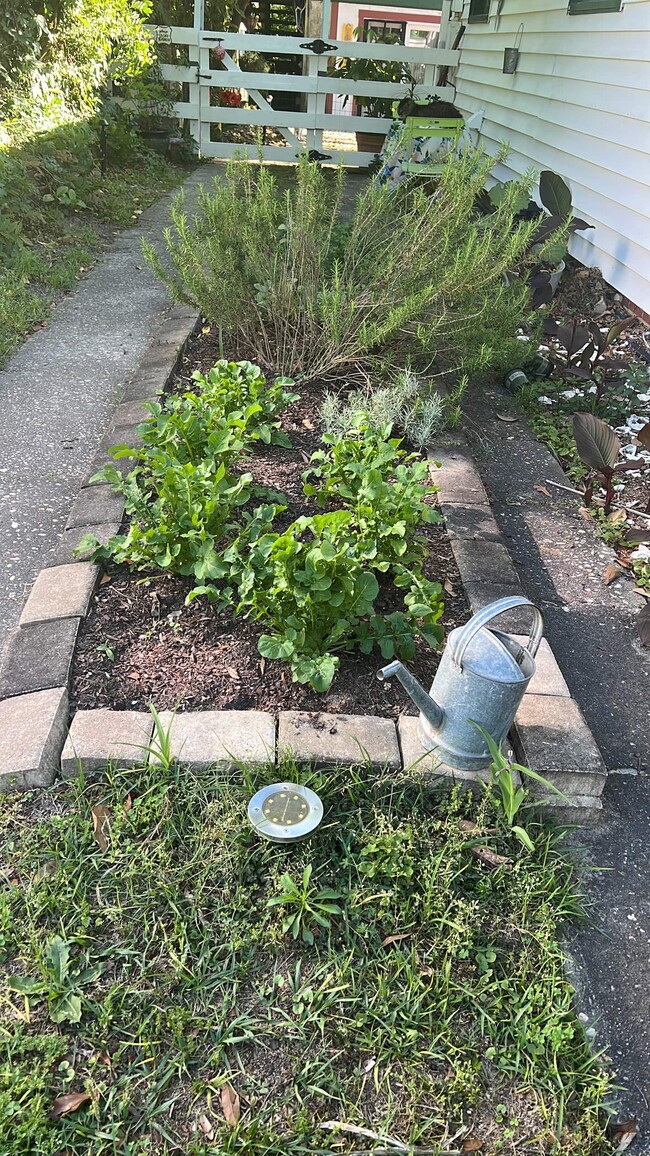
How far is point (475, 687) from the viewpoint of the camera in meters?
1.77

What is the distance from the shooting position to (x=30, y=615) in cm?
225

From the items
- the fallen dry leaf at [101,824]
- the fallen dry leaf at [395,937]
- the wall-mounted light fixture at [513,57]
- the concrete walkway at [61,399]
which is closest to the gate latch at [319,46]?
the wall-mounted light fixture at [513,57]

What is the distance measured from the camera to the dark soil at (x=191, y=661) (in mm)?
2062

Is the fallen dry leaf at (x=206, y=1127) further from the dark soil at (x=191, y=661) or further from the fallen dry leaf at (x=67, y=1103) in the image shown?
the dark soil at (x=191, y=661)

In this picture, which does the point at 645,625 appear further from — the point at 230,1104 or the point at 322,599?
the point at 230,1104

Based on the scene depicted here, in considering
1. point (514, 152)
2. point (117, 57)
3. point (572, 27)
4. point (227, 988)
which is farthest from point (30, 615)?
point (117, 57)

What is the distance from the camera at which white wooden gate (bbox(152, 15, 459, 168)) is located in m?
8.92

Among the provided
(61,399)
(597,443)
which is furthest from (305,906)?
(61,399)

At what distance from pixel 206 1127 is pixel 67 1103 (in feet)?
0.80

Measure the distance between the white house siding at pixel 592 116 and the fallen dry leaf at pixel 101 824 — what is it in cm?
423

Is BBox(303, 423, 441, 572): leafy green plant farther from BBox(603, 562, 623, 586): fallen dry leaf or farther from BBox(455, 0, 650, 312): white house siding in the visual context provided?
BBox(455, 0, 650, 312): white house siding

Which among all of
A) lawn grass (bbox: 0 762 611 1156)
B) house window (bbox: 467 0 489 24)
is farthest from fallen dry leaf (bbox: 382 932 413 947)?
house window (bbox: 467 0 489 24)

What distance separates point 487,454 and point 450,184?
3.88 feet

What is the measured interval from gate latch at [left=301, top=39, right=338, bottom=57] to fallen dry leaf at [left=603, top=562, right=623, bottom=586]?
8.63 metres
